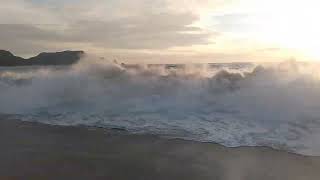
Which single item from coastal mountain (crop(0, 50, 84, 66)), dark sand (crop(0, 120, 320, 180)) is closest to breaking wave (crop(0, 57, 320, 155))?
dark sand (crop(0, 120, 320, 180))

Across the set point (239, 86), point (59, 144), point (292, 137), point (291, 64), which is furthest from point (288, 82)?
point (59, 144)

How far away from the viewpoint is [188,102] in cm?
1452

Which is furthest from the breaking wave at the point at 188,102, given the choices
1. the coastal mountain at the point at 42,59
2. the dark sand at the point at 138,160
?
the coastal mountain at the point at 42,59

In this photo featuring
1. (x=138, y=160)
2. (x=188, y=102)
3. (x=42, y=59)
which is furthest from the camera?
(x=42, y=59)

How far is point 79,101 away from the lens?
16719 millimetres

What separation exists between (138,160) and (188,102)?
6.33m

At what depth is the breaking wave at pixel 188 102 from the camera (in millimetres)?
10492

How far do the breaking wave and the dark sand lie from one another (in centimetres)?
70

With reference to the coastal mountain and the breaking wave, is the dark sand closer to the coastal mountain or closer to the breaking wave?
the breaking wave

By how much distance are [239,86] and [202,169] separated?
8586mm

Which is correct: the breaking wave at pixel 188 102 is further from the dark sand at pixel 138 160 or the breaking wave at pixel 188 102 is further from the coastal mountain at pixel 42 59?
the coastal mountain at pixel 42 59

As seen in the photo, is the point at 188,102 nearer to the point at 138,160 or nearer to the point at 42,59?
the point at 138,160

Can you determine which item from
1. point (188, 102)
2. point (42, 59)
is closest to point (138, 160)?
point (188, 102)

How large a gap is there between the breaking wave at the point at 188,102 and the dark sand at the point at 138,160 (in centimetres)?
70
